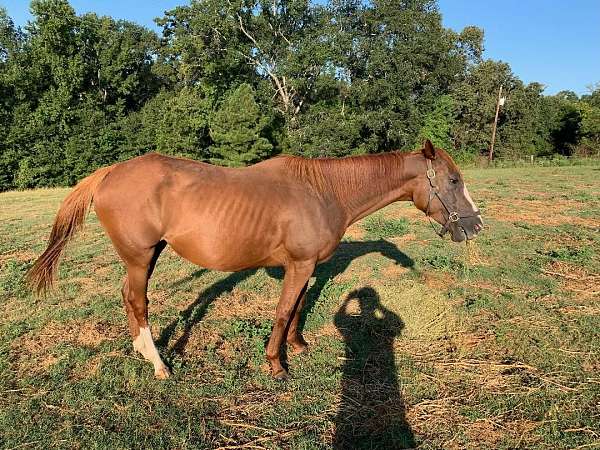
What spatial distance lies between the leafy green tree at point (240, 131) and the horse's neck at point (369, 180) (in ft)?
88.2

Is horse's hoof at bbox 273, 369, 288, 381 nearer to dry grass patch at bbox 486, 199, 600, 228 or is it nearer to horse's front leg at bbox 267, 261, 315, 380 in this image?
horse's front leg at bbox 267, 261, 315, 380

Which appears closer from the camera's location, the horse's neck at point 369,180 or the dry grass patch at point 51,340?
the dry grass patch at point 51,340

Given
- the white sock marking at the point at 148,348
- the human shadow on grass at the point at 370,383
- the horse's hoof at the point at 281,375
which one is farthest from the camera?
the white sock marking at the point at 148,348

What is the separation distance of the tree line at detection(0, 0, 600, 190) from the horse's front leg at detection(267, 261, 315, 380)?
27.4 meters

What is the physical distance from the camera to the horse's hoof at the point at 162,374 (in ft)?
13.0

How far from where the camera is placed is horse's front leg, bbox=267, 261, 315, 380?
411 centimetres

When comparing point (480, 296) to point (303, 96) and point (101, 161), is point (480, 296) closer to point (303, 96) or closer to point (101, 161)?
point (101, 161)

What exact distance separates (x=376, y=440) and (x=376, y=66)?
36478mm

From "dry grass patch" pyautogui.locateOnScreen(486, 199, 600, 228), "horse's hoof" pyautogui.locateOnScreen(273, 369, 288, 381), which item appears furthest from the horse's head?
"dry grass patch" pyautogui.locateOnScreen(486, 199, 600, 228)

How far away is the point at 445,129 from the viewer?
38.3 metres

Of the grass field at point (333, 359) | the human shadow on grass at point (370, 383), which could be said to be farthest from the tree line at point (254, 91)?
the human shadow on grass at point (370, 383)

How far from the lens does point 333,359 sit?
169 inches

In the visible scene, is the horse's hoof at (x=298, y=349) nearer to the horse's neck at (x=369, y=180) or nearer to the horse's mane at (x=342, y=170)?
the horse's neck at (x=369, y=180)

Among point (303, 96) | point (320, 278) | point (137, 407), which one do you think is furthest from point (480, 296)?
point (303, 96)
